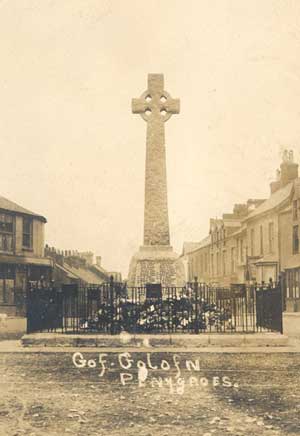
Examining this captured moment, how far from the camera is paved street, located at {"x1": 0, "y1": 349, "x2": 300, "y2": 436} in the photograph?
617cm

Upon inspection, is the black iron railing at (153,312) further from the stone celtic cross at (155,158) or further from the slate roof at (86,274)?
the slate roof at (86,274)

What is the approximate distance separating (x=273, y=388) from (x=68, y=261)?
38822mm

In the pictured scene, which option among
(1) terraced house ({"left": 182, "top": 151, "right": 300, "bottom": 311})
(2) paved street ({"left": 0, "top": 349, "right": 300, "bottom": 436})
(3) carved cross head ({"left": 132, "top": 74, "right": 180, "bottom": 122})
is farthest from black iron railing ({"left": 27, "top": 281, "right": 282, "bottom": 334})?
(1) terraced house ({"left": 182, "top": 151, "right": 300, "bottom": 311})

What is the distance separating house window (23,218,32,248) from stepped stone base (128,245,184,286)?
17900 mm

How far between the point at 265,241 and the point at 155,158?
22593 millimetres

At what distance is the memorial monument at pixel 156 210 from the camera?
1639cm

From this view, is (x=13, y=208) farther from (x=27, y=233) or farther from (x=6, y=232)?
(x=27, y=233)

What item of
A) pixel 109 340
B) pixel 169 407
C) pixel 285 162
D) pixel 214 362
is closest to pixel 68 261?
pixel 285 162

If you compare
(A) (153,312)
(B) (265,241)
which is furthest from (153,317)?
(B) (265,241)

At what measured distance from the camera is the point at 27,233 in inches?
1315

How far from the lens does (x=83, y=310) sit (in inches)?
617

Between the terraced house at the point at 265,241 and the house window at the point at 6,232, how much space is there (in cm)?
1383

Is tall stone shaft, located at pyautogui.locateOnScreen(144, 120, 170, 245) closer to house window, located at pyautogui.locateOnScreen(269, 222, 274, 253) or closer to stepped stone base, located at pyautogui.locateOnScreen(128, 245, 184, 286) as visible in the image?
stepped stone base, located at pyautogui.locateOnScreen(128, 245, 184, 286)

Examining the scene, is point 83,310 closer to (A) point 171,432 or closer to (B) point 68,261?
(A) point 171,432
